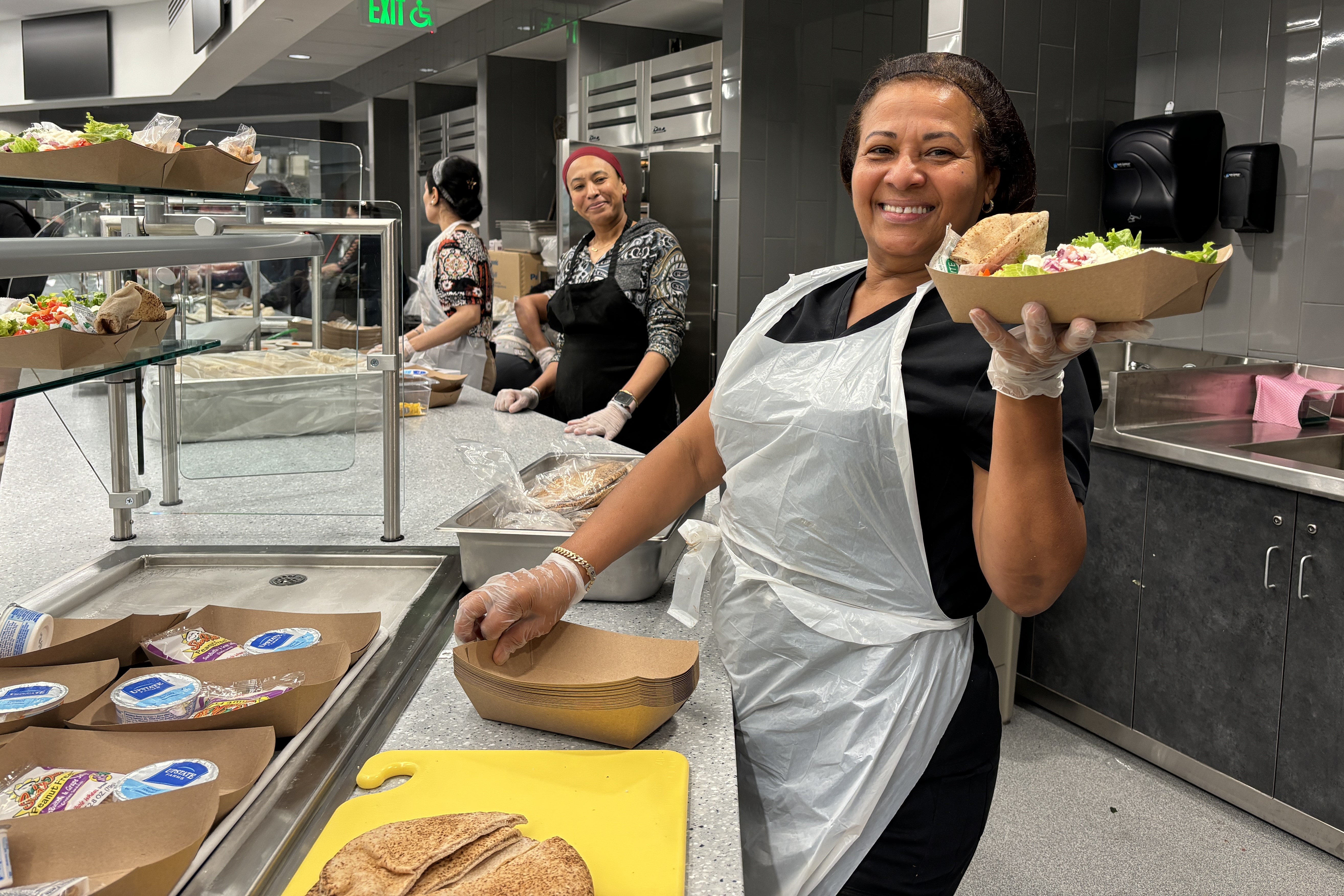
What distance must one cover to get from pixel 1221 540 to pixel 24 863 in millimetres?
2737

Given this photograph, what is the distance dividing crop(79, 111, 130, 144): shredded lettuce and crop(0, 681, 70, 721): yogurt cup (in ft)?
2.06

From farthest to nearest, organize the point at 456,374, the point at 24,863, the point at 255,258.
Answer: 1. the point at 456,374
2. the point at 255,258
3. the point at 24,863

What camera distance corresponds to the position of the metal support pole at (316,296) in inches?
83.2

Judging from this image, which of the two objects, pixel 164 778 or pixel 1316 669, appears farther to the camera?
pixel 1316 669

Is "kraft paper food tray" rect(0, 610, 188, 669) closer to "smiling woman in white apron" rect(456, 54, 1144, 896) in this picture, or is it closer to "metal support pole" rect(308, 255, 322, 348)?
"smiling woman in white apron" rect(456, 54, 1144, 896)

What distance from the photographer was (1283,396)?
10.4ft

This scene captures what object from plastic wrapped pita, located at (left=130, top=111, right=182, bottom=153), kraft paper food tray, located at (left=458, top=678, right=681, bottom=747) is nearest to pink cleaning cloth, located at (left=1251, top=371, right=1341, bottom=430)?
kraft paper food tray, located at (left=458, top=678, right=681, bottom=747)

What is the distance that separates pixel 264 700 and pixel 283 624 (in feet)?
0.99

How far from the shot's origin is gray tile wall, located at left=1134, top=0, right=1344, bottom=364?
321 centimetres

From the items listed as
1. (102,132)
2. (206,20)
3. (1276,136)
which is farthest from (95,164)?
(206,20)

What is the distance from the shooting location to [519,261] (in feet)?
22.4

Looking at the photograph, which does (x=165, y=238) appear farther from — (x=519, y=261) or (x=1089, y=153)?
(x=519, y=261)

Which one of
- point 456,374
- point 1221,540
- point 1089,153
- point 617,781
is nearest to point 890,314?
point 617,781

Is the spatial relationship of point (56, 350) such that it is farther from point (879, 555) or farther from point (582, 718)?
point (879, 555)
